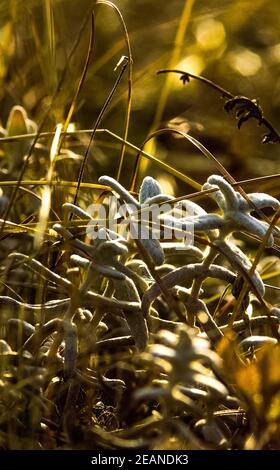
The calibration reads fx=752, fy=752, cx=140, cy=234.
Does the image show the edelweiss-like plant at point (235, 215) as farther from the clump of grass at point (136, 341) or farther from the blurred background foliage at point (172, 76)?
the blurred background foliage at point (172, 76)

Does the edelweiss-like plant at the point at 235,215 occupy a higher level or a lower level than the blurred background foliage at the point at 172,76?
lower

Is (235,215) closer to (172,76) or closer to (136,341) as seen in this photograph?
(136,341)

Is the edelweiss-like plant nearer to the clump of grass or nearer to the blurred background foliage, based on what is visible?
the clump of grass

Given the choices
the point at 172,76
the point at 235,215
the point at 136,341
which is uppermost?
the point at 172,76

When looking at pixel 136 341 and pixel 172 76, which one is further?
pixel 172 76

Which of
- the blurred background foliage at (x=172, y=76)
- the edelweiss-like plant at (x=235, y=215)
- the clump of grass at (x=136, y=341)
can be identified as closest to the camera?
the clump of grass at (x=136, y=341)

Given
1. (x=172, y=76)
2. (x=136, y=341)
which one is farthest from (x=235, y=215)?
(x=172, y=76)

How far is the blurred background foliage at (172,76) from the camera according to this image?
1947 mm

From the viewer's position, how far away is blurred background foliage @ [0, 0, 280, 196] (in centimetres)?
195

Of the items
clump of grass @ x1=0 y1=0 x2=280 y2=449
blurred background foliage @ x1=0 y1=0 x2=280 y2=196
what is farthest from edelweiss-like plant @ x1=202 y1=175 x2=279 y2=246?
blurred background foliage @ x1=0 y1=0 x2=280 y2=196

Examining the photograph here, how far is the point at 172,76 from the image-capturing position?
1949mm

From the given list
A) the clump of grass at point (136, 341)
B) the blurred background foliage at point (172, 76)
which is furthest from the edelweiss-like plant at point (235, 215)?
the blurred background foliage at point (172, 76)

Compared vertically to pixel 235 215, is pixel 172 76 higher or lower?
higher

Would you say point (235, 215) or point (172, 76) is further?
point (172, 76)
